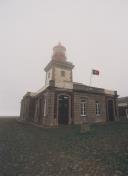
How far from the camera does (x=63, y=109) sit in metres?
18.6

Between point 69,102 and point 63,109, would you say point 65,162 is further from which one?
point 69,102

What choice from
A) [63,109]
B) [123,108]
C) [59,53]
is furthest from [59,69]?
[123,108]

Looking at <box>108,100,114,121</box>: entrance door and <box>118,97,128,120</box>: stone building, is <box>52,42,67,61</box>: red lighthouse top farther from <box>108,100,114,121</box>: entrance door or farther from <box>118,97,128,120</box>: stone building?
<box>118,97,128,120</box>: stone building

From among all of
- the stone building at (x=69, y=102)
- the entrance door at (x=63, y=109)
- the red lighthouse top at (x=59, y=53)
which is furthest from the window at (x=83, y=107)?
the red lighthouse top at (x=59, y=53)

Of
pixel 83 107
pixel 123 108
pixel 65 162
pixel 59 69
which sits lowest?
pixel 65 162

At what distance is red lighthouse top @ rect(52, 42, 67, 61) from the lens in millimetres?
27859

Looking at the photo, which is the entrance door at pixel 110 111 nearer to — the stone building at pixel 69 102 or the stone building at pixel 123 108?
the stone building at pixel 69 102

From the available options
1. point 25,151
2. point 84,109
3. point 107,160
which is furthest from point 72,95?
point 107,160

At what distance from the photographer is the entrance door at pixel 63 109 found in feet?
59.7

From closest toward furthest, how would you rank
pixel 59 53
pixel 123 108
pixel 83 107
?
pixel 83 107 < pixel 59 53 < pixel 123 108

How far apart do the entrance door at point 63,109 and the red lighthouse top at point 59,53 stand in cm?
1098

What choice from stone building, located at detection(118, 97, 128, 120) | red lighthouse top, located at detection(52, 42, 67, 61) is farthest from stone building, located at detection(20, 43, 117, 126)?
stone building, located at detection(118, 97, 128, 120)

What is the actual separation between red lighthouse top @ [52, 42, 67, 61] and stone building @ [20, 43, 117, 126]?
1.81 m

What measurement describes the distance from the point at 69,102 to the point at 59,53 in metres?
12.8
